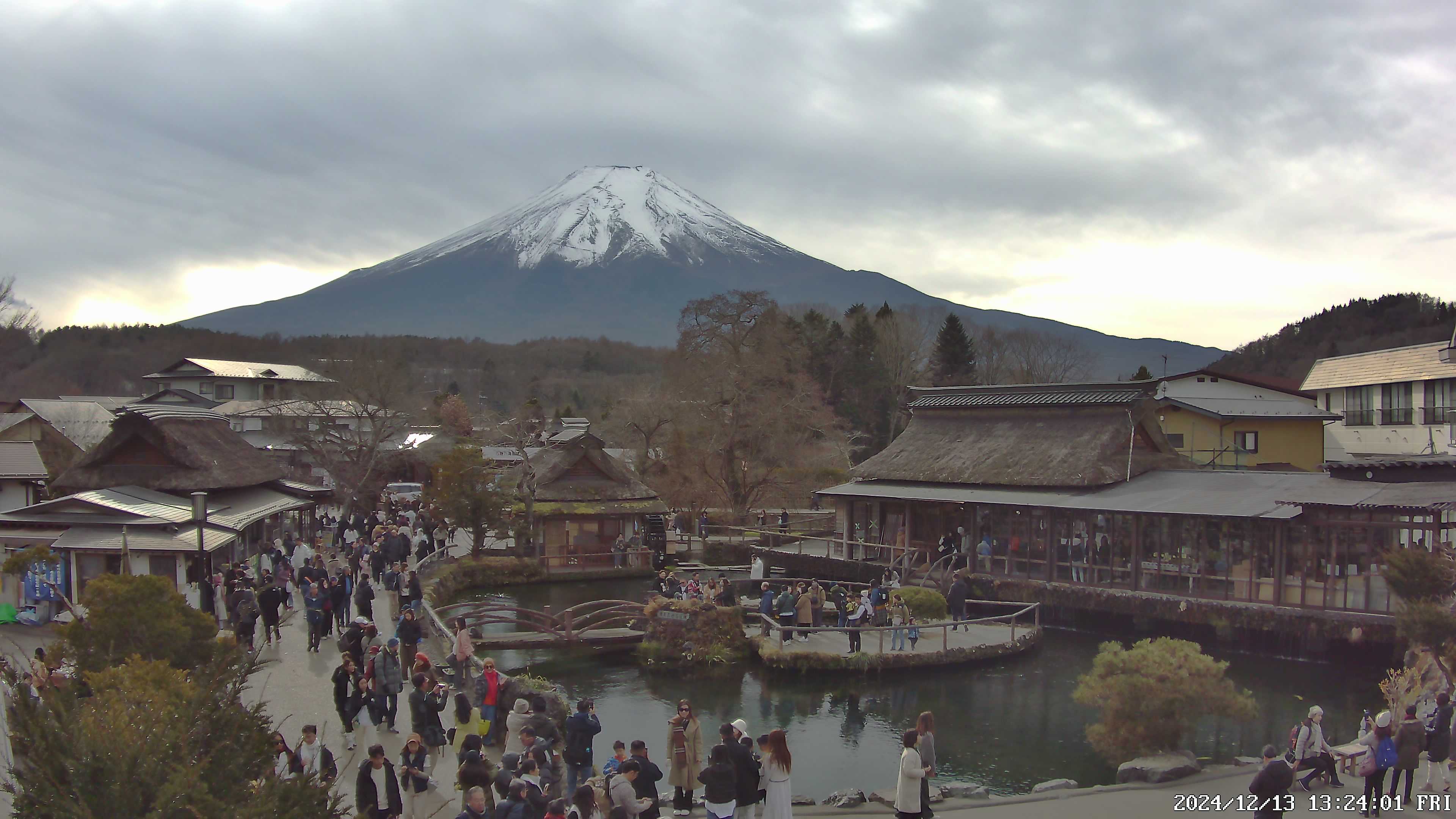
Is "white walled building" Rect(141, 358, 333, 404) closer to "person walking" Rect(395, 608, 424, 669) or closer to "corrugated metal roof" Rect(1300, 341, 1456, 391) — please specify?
"person walking" Rect(395, 608, 424, 669)

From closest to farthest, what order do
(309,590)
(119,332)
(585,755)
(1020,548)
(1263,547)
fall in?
(585,755) → (309,590) → (1263,547) → (1020,548) → (119,332)

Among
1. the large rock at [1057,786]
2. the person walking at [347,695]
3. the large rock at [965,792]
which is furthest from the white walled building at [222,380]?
the large rock at [1057,786]

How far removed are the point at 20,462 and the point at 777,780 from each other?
27.6m

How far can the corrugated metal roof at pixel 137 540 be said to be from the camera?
18.7 meters

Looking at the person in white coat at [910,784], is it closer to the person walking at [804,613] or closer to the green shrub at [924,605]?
the person walking at [804,613]

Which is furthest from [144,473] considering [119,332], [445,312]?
[445,312]

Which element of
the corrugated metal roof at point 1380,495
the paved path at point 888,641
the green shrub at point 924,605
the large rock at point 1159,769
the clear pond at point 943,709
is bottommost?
the clear pond at point 943,709

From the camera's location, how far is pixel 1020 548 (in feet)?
87.8

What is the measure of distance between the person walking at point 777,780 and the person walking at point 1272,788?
13.8 feet

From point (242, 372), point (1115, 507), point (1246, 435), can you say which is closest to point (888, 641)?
point (1115, 507)

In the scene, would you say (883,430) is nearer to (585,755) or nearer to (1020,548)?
(1020,548)

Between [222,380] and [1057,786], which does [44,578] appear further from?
[222,380]

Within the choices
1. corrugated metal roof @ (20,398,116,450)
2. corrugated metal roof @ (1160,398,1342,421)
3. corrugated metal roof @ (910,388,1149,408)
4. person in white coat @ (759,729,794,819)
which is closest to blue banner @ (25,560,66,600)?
person in white coat @ (759,729,794,819)

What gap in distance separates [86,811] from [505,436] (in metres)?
40.1
